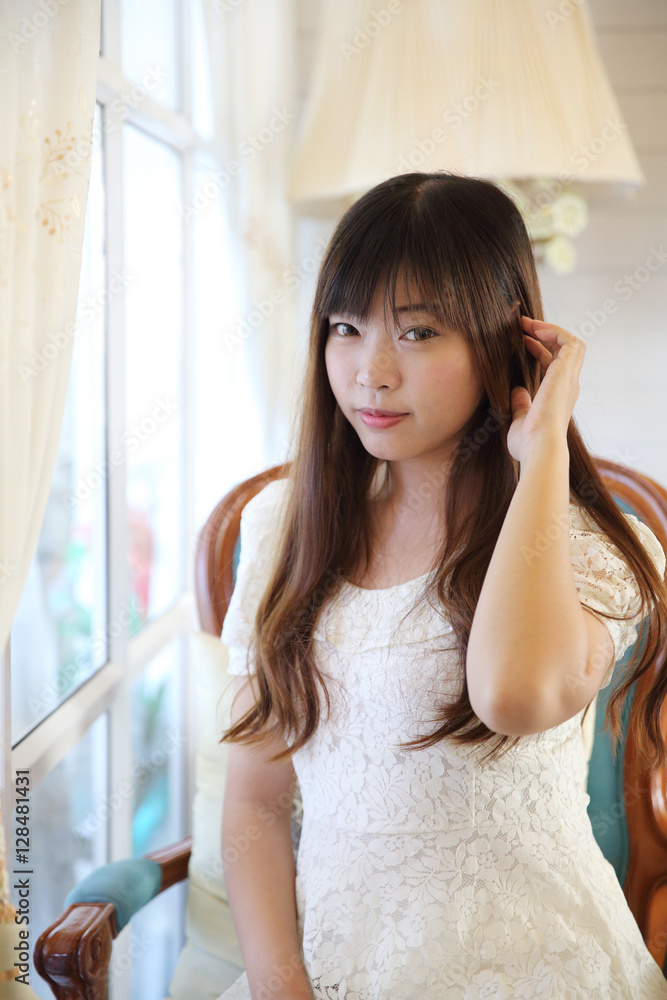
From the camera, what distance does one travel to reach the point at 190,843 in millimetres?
1355

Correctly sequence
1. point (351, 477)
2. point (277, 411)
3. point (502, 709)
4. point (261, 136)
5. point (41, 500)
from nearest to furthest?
point (502, 709) < point (41, 500) < point (351, 477) < point (261, 136) < point (277, 411)

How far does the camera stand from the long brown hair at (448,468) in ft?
3.05

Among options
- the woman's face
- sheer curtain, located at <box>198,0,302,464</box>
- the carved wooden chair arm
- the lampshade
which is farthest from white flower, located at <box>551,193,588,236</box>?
the carved wooden chair arm

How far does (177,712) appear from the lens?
2137 mm

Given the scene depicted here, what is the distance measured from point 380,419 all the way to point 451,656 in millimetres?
295

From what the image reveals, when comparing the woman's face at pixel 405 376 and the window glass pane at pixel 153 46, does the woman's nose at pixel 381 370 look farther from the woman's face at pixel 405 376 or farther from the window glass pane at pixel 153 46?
the window glass pane at pixel 153 46

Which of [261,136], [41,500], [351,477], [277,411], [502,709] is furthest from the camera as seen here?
[277,411]

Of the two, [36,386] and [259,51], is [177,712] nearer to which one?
[36,386]

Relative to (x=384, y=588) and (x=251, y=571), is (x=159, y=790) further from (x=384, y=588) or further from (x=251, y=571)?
(x=384, y=588)

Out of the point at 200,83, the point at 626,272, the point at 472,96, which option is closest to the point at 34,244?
the point at 472,96

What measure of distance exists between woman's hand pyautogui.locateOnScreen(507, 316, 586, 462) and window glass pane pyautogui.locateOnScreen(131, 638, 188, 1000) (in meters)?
1.20

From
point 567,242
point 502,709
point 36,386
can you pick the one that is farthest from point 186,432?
point 502,709

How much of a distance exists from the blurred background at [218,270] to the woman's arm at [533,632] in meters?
0.74

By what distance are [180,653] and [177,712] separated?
0.16 metres
